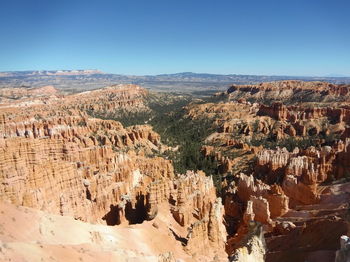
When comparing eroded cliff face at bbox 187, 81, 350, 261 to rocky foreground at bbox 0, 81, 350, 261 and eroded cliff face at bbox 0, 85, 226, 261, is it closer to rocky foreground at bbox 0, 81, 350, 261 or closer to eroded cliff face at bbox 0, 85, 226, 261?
rocky foreground at bbox 0, 81, 350, 261

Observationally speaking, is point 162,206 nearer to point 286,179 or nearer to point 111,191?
point 111,191

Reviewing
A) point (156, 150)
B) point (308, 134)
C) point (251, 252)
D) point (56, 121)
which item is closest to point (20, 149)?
point (251, 252)

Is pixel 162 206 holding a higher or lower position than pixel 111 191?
higher

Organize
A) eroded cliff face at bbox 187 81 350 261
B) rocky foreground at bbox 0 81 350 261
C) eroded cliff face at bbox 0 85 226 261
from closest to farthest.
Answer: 1. rocky foreground at bbox 0 81 350 261
2. eroded cliff face at bbox 187 81 350 261
3. eroded cliff face at bbox 0 85 226 261

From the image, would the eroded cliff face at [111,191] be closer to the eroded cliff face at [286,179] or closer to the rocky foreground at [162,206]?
the rocky foreground at [162,206]

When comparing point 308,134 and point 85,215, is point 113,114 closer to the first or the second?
point 308,134

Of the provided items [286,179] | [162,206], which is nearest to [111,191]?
[162,206]

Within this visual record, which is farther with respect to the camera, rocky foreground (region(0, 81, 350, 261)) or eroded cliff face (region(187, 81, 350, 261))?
eroded cliff face (region(187, 81, 350, 261))

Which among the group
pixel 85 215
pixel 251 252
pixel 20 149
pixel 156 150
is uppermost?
pixel 20 149

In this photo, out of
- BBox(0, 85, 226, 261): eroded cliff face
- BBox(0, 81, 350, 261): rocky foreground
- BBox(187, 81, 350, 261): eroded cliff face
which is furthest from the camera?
BBox(0, 85, 226, 261): eroded cliff face

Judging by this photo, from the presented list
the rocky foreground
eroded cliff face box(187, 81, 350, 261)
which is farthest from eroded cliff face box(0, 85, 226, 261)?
eroded cliff face box(187, 81, 350, 261)

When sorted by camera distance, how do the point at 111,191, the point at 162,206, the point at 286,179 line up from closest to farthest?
the point at 162,206
the point at 111,191
the point at 286,179
